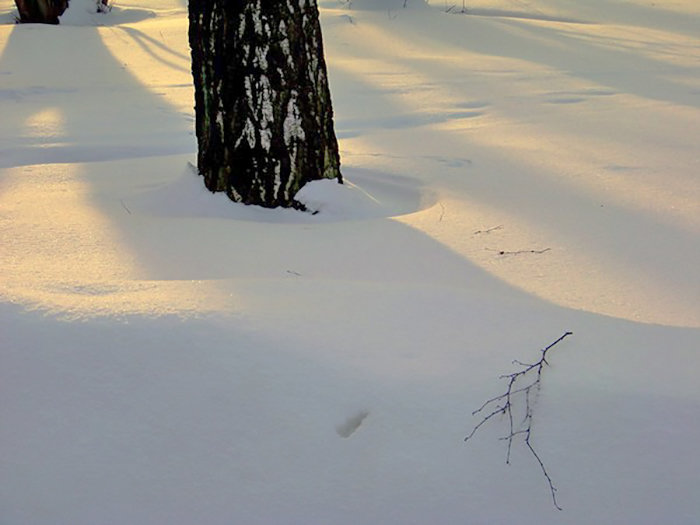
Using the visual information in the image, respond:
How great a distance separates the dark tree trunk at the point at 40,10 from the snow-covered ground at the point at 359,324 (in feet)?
13.5

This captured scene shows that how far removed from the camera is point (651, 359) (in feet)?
4.54

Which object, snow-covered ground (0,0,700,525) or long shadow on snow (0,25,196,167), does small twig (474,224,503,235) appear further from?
long shadow on snow (0,25,196,167)

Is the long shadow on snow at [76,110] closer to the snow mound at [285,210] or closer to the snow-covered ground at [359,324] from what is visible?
the snow-covered ground at [359,324]

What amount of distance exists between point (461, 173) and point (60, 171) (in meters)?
1.64

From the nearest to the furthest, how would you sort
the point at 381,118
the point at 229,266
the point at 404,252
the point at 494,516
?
1. the point at 494,516
2. the point at 229,266
3. the point at 404,252
4. the point at 381,118

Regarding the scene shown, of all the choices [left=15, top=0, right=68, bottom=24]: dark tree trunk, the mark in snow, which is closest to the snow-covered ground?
the mark in snow

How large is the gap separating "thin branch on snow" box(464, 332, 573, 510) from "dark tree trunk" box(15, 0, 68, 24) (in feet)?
24.4

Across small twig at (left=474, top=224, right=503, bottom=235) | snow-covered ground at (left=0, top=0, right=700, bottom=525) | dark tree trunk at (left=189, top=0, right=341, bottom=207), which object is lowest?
small twig at (left=474, top=224, right=503, bottom=235)

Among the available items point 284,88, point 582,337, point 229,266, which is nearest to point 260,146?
point 284,88

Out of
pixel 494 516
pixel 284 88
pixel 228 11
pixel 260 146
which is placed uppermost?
pixel 228 11

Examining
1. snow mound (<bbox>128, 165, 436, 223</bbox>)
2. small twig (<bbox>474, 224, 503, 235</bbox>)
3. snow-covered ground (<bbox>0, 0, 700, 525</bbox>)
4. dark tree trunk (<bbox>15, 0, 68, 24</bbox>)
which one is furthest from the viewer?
dark tree trunk (<bbox>15, 0, 68, 24</bbox>)

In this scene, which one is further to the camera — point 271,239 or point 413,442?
point 271,239

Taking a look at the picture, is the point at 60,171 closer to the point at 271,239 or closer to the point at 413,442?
the point at 271,239

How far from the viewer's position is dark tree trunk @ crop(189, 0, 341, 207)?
7.80 feet
